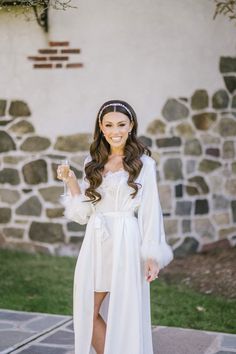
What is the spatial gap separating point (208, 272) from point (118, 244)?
3.21m

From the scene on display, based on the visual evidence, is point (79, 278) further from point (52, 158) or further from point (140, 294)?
point (52, 158)

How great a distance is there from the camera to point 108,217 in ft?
12.6

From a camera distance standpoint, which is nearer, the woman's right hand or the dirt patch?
the woman's right hand

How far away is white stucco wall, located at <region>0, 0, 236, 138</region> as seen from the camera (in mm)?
7121

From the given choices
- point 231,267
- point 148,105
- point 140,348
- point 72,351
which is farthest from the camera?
point 148,105

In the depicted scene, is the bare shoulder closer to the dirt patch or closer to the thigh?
the thigh

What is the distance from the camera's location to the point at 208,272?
6789 millimetres

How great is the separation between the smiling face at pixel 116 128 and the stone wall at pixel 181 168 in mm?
3453

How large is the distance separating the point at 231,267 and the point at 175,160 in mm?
1309

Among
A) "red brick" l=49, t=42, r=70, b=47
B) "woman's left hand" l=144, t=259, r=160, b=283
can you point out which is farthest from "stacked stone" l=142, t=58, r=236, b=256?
"woman's left hand" l=144, t=259, r=160, b=283

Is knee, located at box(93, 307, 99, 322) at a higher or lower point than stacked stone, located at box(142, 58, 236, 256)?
lower

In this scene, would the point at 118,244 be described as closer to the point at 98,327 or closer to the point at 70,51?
the point at 98,327

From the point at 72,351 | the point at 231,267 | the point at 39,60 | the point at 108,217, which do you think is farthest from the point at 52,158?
the point at 108,217

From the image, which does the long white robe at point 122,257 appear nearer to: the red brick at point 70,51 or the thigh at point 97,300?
the thigh at point 97,300
